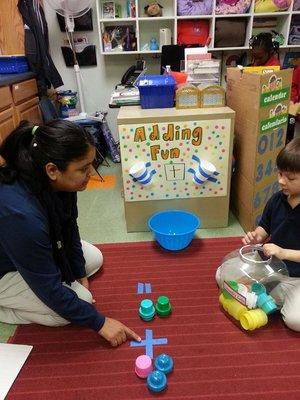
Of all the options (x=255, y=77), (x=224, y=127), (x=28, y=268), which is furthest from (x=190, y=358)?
(x=255, y=77)

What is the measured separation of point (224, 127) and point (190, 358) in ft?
3.66

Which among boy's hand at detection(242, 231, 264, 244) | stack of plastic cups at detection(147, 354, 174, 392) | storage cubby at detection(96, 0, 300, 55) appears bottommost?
stack of plastic cups at detection(147, 354, 174, 392)

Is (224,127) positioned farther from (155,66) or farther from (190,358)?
(155,66)

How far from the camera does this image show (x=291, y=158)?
1.10m

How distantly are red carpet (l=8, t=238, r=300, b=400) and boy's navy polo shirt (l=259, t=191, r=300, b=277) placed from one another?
286 mm

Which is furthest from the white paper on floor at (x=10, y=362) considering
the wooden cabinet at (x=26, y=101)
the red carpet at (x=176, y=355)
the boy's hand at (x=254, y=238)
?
the wooden cabinet at (x=26, y=101)

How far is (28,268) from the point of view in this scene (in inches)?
38.7

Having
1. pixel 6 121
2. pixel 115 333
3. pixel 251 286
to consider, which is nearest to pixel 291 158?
pixel 251 286

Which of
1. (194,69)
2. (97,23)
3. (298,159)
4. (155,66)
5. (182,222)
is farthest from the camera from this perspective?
(155,66)

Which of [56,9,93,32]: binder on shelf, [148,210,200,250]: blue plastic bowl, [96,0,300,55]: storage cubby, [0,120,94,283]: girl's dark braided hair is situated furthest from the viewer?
[56,9,93,32]: binder on shelf

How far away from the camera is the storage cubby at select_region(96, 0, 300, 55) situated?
2807 mm

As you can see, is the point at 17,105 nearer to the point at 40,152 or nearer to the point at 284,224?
the point at 40,152

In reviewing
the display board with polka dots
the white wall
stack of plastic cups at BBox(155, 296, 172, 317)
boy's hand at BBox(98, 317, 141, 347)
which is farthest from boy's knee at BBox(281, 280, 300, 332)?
the white wall

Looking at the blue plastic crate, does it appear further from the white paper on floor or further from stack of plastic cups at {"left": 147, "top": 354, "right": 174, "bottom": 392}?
stack of plastic cups at {"left": 147, "top": 354, "right": 174, "bottom": 392}
